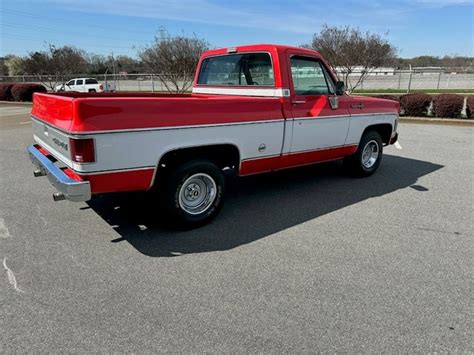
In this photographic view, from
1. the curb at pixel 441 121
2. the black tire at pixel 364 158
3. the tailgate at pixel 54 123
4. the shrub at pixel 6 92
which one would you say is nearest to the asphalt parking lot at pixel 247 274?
the black tire at pixel 364 158

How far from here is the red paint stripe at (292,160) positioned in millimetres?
4602

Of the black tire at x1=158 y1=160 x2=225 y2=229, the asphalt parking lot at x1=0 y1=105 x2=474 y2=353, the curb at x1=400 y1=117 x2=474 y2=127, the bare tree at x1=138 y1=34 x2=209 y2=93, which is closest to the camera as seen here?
the asphalt parking lot at x1=0 y1=105 x2=474 y2=353

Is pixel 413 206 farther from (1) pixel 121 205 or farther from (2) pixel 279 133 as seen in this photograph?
(1) pixel 121 205

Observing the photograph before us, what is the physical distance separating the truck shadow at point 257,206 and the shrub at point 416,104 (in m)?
7.51

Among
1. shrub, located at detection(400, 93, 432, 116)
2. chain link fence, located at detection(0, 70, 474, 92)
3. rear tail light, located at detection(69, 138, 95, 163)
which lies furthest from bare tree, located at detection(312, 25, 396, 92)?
rear tail light, located at detection(69, 138, 95, 163)

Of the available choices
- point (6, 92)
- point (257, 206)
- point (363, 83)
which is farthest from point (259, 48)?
point (363, 83)

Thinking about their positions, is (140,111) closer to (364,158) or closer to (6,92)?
(364,158)

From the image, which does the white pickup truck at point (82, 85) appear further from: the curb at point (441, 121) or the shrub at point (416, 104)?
the curb at point (441, 121)

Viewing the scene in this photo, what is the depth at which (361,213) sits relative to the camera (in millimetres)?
4812

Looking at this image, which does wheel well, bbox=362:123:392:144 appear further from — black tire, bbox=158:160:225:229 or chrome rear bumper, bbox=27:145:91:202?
chrome rear bumper, bbox=27:145:91:202

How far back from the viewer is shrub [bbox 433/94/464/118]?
13117mm

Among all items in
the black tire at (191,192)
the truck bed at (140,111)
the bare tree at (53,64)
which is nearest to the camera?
the truck bed at (140,111)

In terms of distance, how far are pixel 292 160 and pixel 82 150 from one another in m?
2.79

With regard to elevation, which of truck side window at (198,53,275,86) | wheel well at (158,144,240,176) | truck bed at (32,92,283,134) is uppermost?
truck side window at (198,53,275,86)
